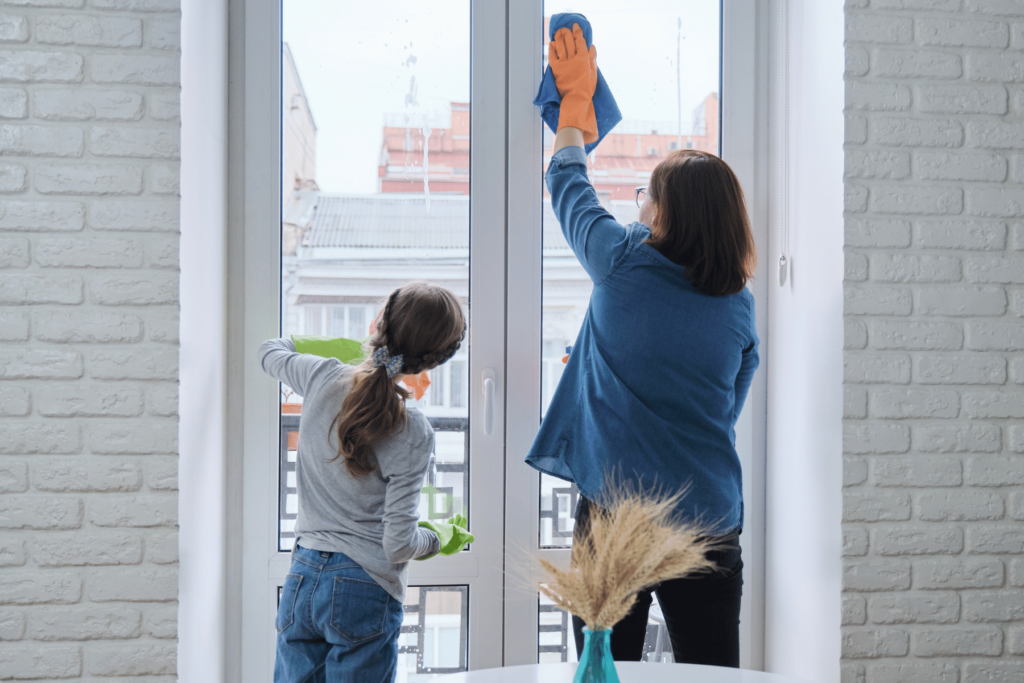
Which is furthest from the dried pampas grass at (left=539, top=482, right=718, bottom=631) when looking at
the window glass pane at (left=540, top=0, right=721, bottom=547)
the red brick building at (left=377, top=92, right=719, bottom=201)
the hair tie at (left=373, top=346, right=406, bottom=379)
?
the red brick building at (left=377, top=92, right=719, bottom=201)

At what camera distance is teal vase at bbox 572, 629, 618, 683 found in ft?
2.58

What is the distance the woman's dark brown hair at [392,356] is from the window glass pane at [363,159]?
34 centimetres

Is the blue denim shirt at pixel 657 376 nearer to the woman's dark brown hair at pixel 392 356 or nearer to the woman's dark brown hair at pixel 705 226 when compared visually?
the woman's dark brown hair at pixel 705 226

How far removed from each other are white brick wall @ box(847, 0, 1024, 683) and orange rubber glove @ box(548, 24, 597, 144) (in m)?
0.52

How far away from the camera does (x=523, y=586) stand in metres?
1.75

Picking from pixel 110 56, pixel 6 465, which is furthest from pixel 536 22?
pixel 6 465

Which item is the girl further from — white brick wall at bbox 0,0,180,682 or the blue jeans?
white brick wall at bbox 0,0,180,682

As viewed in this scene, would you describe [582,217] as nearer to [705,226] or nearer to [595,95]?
[705,226]

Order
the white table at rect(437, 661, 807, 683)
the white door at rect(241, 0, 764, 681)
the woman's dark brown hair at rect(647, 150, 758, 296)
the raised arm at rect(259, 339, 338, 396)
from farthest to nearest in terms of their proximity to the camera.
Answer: the white door at rect(241, 0, 764, 681) → the raised arm at rect(259, 339, 338, 396) → the woman's dark brown hair at rect(647, 150, 758, 296) → the white table at rect(437, 661, 807, 683)

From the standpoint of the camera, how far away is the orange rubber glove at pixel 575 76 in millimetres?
1589

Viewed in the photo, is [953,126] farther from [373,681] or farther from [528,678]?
[373,681]

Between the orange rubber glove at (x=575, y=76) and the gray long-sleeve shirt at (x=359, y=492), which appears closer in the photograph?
the gray long-sleeve shirt at (x=359, y=492)

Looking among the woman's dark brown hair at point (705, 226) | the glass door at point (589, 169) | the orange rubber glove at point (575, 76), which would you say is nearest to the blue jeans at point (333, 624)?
the glass door at point (589, 169)

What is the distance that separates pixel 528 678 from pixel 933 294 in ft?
3.68
